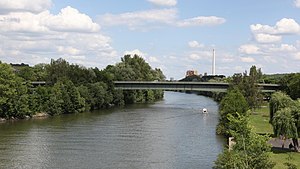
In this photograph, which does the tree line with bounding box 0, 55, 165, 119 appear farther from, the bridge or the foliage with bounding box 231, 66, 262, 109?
the foliage with bounding box 231, 66, 262, 109

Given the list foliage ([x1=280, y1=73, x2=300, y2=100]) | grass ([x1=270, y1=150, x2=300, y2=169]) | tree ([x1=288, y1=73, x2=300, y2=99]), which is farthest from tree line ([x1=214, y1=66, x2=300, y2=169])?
foliage ([x1=280, y1=73, x2=300, y2=100])

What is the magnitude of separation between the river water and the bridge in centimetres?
3110

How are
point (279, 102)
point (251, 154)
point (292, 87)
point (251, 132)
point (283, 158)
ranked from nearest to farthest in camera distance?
point (251, 154), point (251, 132), point (283, 158), point (279, 102), point (292, 87)

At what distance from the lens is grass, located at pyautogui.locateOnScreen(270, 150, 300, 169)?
35438 mm

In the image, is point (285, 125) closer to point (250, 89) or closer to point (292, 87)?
point (250, 89)

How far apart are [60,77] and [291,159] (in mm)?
74625

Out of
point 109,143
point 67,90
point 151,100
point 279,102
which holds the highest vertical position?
point 67,90

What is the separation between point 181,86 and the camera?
4419 inches

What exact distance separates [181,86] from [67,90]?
31.4 m

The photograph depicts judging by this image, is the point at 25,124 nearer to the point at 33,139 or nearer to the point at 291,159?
the point at 33,139

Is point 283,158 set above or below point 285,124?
below

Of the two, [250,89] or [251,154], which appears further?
[250,89]

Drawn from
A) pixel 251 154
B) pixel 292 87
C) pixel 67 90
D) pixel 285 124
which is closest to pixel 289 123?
pixel 285 124

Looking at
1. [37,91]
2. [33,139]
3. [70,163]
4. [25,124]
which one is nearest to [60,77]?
[37,91]
